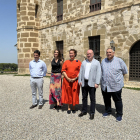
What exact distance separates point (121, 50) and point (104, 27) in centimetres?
185

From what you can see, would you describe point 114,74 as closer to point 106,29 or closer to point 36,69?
point 36,69

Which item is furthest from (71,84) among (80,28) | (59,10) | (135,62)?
(59,10)

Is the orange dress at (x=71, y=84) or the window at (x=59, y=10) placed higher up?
the window at (x=59, y=10)

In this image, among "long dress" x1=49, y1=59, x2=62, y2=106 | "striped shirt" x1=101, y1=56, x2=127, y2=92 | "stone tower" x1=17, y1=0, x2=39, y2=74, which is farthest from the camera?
"stone tower" x1=17, y1=0, x2=39, y2=74

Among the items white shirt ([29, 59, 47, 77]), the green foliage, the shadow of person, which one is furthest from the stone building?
the green foliage

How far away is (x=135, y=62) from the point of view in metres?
9.47

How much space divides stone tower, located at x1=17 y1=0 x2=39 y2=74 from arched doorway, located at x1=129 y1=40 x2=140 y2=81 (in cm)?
870

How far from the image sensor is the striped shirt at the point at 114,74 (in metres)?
3.90

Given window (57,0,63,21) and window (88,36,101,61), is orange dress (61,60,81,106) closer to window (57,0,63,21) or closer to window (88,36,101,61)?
window (88,36,101,61)

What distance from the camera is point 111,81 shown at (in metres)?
3.93

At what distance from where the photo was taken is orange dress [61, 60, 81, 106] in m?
4.41

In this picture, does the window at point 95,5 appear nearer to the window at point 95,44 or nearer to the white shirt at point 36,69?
the window at point 95,44

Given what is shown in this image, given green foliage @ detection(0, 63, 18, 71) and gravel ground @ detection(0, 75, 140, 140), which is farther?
green foliage @ detection(0, 63, 18, 71)

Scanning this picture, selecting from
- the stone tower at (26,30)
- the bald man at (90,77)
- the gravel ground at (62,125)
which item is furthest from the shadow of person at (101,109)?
the stone tower at (26,30)
